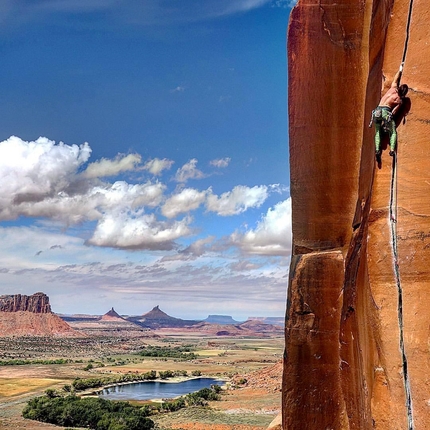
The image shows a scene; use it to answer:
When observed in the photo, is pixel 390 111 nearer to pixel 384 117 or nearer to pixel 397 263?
pixel 384 117

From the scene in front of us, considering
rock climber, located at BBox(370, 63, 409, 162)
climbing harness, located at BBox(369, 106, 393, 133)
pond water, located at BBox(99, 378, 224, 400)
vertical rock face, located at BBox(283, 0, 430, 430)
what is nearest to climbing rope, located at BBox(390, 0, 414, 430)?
vertical rock face, located at BBox(283, 0, 430, 430)

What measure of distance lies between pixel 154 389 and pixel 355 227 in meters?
67.5

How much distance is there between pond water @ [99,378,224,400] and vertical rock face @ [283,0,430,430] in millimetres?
55490

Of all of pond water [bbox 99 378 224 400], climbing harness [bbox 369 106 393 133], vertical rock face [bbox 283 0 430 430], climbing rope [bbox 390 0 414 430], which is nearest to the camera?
climbing rope [bbox 390 0 414 430]

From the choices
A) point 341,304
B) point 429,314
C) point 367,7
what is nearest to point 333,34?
point 367,7

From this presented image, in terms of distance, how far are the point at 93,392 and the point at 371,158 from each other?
64246 millimetres

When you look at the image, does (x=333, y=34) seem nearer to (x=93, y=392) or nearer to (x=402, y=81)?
(x=402, y=81)

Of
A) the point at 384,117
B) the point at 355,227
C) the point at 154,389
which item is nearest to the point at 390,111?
the point at 384,117

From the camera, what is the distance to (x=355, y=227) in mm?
8414

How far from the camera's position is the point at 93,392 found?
65.1 metres

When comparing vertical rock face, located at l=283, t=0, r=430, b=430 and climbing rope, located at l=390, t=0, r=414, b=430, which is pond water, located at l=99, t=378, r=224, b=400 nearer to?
vertical rock face, located at l=283, t=0, r=430, b=430

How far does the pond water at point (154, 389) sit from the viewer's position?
63031 millimetres

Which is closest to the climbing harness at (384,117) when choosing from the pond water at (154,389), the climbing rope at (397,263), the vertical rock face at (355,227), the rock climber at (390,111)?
the rock climber at (390,111)

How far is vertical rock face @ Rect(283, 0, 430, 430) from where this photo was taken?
6254 mm
